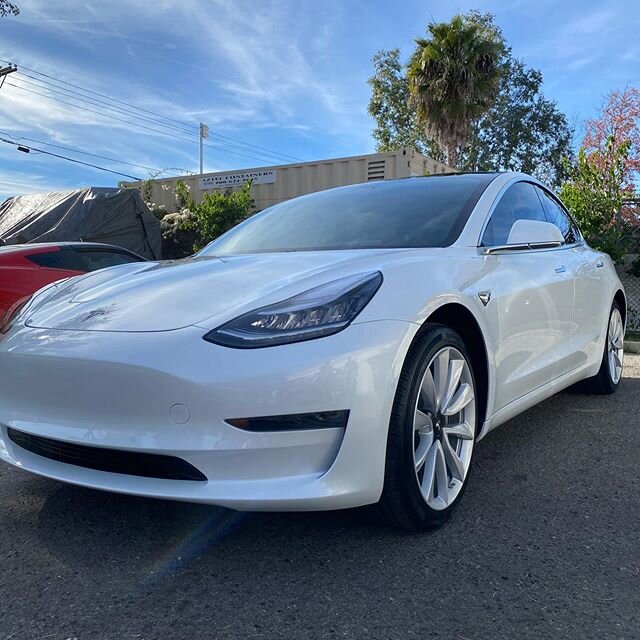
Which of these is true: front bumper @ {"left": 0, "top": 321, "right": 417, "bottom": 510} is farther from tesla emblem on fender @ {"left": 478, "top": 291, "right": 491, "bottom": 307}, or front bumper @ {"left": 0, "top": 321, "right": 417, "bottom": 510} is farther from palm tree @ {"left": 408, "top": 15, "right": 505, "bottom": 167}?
palm tree @ {"left": 408, "top": 15, "right": 505, "bottom": 167}

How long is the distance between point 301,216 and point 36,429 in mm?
1881

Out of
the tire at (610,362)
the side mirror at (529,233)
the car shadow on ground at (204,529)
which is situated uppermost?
the side mirror at (529,233)

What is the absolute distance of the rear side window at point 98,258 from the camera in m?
5.89


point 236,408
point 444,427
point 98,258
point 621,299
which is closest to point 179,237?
point 98,258

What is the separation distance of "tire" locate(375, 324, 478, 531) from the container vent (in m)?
10.0

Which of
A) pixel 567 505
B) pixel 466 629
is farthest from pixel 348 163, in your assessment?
pixel 466 629

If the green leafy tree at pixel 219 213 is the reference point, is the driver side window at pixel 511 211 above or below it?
below

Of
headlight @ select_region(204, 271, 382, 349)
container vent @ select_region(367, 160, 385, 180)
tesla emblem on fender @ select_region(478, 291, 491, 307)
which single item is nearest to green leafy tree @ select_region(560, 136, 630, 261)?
container vent @ select_region(367, 160, 385, 180)

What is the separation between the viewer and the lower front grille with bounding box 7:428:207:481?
6.31 ft

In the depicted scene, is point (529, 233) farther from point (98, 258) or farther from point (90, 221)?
point (90, 221)

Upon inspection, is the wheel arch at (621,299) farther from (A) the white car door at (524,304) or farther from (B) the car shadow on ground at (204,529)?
(B) the car shadow on ground at (204,529)

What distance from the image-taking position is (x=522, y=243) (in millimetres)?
2957

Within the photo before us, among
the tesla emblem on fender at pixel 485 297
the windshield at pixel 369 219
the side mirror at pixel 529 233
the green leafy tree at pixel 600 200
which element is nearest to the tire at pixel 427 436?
the tesla emblem on fender at pixel 485 297

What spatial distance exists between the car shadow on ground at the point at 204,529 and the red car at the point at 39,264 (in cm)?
253
